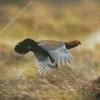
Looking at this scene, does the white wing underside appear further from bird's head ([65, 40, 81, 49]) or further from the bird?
bird's head ([65, 40, 81, 49])

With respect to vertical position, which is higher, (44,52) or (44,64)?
(44,52)

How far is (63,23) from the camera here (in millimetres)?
5414

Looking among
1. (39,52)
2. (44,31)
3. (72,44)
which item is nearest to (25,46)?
(39,52)

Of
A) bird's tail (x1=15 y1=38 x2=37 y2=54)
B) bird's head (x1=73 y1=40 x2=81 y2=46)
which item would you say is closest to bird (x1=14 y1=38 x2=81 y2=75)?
bird's tail (x1=15 y1=38 x2=37 y2=54)

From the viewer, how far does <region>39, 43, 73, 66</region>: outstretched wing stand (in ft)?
17.1

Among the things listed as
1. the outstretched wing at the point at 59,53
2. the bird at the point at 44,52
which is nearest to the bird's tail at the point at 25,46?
the bird at the point at 44,52

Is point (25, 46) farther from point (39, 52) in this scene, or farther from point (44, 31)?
point (44, 31)

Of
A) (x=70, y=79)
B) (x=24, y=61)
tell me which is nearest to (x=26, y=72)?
(x=24, y=61)

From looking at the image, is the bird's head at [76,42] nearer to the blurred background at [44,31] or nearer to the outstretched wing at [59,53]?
the blurred background at [44,31]

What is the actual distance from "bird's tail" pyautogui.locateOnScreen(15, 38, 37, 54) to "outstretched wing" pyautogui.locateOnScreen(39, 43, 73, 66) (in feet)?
0.34

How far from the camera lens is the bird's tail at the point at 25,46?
5.27 metres

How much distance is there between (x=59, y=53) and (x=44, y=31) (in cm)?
30

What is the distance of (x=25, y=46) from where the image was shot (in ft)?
17.3

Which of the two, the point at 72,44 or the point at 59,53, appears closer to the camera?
the point at 59,53
